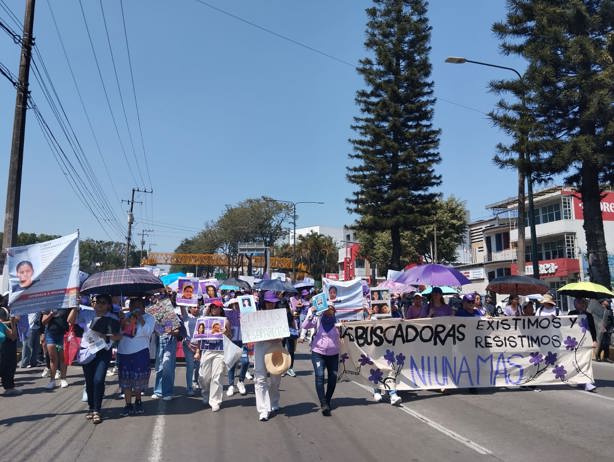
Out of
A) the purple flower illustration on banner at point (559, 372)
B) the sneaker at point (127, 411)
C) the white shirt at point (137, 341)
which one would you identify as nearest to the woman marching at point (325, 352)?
the white shirt at point (137, 341)

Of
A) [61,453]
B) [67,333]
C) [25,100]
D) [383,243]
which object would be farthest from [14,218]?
[383,243]

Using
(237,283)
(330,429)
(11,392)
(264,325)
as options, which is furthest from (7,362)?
(237,283)

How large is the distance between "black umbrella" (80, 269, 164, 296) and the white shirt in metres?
0.66

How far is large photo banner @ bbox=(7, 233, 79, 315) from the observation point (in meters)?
7.78

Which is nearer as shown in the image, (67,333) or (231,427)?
(231,427)

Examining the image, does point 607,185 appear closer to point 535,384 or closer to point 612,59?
point 612,59

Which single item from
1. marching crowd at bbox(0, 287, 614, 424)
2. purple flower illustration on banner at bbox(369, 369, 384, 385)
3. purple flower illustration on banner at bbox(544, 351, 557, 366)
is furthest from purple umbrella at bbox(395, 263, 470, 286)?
purple flower illustration on banner at bbox(369, 369, 384, 385)

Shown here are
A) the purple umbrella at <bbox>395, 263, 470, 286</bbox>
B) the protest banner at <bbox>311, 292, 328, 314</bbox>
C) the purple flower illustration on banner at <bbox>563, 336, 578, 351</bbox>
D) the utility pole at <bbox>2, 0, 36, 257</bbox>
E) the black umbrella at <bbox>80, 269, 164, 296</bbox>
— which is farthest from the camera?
the utility pole at <bbox>2, 0, 36, 257</bbox>

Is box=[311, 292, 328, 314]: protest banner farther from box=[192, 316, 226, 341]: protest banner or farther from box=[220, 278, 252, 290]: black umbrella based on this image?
box=[220, 278, 252, 290]: black umbrella

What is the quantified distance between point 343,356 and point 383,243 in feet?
139

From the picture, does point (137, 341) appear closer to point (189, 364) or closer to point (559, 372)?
point (189, 364)

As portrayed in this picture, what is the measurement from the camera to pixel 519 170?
20.6 metres

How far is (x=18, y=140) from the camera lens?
591 inches

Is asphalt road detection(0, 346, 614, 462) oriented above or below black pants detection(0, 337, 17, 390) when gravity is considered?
below
